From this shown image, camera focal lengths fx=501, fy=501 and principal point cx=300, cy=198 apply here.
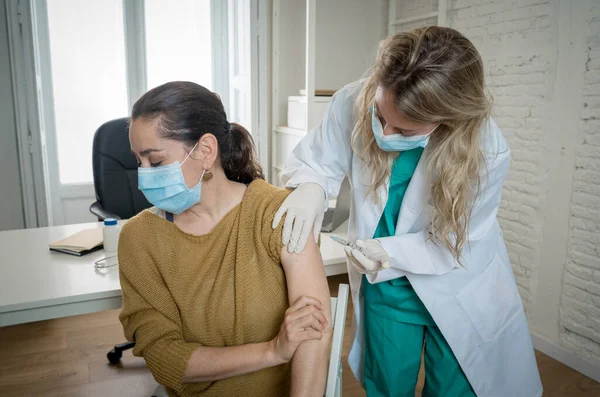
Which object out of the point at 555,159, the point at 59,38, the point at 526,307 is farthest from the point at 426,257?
the point at 59,38

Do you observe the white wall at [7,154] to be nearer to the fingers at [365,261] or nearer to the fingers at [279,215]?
the fingers at [279,215]

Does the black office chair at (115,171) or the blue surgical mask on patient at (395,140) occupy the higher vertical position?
the blue surgical mask on patient at (395,140)

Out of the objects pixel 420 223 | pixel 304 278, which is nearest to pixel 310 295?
pixel 304 278

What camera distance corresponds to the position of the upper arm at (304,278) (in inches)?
42.4

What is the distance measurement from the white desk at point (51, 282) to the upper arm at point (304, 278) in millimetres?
456

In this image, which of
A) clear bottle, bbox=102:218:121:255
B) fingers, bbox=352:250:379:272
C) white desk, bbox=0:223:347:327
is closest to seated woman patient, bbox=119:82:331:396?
fingers, bbox=352:250:379:272

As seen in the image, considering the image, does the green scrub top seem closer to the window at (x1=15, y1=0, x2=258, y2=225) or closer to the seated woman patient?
the seated woman patient

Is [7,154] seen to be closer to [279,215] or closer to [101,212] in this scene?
[101,212]

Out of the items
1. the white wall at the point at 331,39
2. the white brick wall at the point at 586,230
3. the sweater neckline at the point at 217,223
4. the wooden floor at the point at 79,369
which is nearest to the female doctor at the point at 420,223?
the sweater neckline at the point at 217,223

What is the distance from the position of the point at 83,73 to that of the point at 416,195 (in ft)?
10.1

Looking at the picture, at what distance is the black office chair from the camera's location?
230 centimetres

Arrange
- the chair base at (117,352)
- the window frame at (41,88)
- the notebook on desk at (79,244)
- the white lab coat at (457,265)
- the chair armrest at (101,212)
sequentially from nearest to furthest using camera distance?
the white lab coat at (457,265) → the notebook on desk at (79,244) → the chair armrest at (101,212) → the chair base at (117,352) → the window frame at (41,88)

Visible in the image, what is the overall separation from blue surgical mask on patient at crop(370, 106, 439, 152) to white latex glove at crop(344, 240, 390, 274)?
23 centimetres

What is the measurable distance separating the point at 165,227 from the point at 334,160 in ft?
1.63
